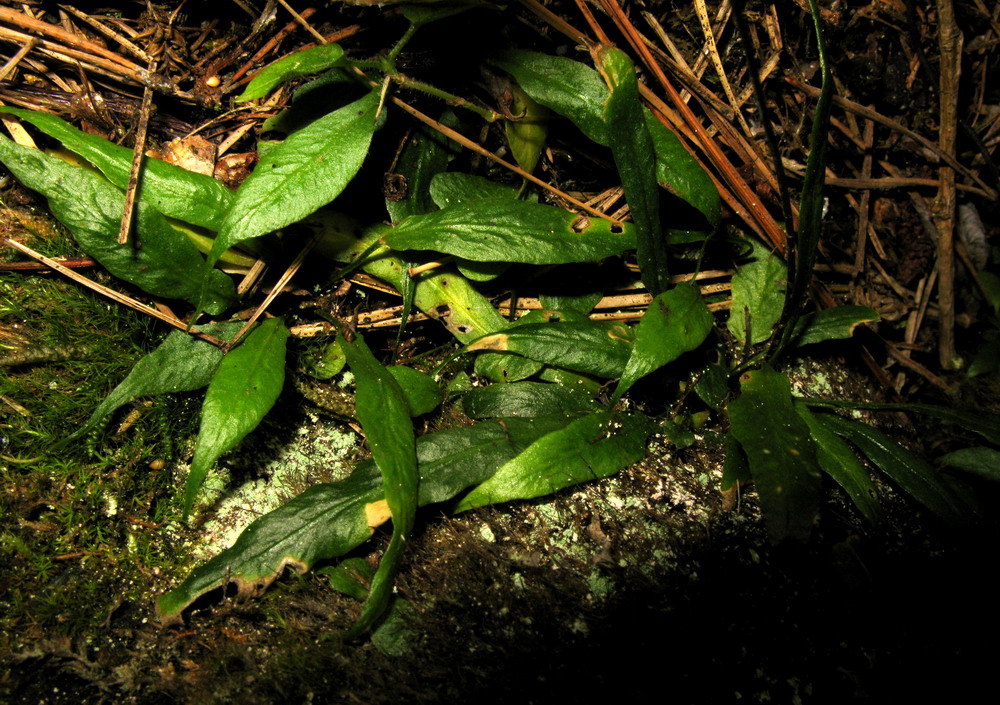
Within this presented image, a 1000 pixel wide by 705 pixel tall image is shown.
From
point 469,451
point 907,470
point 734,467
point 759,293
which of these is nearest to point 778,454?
point 734,467

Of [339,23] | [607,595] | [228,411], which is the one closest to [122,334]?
[228,411]

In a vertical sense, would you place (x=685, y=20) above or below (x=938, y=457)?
above

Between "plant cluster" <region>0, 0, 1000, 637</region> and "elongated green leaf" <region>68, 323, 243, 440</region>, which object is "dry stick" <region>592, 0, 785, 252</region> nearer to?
"plant cluster" <region>0, 0, 1000, 637</region>

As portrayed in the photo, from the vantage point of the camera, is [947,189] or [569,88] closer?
[569,88]

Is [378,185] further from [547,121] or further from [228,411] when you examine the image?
[228,411]

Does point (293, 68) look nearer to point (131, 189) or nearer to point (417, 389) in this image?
point (131, 189)

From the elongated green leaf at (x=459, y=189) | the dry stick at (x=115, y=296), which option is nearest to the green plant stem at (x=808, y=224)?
the elongated green leaf at (x=459, y=189)
